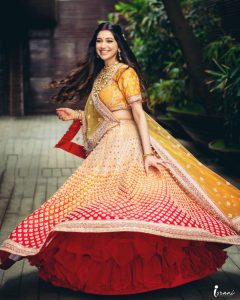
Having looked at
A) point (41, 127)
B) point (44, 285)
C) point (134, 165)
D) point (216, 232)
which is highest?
point (134, 165)

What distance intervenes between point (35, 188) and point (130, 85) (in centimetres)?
375

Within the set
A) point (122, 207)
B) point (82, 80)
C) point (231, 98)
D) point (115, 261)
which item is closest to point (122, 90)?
point (82, 80)

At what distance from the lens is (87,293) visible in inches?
145

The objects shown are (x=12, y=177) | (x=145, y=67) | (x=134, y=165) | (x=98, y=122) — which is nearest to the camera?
(x=134, y=165)

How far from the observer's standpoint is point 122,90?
398 cm

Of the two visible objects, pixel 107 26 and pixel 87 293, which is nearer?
pixel 87 293

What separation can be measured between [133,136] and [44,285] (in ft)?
3.70

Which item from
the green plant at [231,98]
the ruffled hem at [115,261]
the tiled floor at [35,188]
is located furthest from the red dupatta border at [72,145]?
the green plant at [231,98]

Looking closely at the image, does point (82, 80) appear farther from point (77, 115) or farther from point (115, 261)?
point (115, 261)

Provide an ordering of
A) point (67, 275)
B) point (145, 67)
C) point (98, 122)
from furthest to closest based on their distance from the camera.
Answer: point (145, 67)
point (98, 122)
point (67, 275)

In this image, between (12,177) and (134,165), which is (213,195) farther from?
(12,177)

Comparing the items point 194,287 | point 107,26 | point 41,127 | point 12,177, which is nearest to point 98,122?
point 107,26

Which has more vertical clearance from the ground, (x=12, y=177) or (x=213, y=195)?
(x=213, y=195)

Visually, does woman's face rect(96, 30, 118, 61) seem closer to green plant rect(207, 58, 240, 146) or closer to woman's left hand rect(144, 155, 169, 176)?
woman's left hand rect(144, 155, 169, 176)
